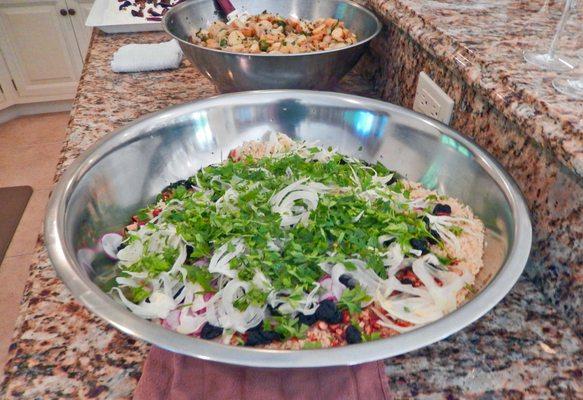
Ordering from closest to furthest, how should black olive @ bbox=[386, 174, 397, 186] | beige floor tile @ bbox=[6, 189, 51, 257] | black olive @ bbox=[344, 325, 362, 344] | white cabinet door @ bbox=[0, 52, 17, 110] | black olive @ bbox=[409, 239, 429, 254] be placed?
black olive @ bbox=[344, 325, 362, 344], black olive @ bbox=[409, 239, 429, 254], black olive @ bbox=[386, 174, 397, 186], beige floor tile @ bbox=[6, 189, 51, 257], white cabinet door @ bbox=[0, 52, 17, 110]

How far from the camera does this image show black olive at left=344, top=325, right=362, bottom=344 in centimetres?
57

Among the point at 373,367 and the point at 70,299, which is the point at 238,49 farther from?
the point at 373,367

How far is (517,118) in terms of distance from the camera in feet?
2.25

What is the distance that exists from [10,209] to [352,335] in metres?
2.51

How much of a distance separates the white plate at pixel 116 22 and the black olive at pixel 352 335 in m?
1.42

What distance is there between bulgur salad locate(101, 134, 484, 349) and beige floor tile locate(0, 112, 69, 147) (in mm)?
2709

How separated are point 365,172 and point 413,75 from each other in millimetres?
344

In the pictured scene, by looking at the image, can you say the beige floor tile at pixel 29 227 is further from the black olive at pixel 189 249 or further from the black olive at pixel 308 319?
the black olive at pixel 308 319

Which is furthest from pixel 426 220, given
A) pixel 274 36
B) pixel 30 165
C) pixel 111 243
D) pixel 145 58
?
pixel 30 165

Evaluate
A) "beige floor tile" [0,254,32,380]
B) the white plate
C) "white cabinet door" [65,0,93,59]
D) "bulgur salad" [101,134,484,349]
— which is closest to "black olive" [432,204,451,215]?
"bulgur salad" [101,134,484,349]

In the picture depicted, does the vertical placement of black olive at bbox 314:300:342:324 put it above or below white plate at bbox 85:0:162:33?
above

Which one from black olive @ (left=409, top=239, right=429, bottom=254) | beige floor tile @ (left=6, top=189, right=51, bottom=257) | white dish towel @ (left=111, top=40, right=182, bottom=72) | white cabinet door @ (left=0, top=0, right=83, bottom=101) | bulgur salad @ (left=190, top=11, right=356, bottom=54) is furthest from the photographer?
white cabinet door @ (left=0, top=0, right=83, bottom=101)

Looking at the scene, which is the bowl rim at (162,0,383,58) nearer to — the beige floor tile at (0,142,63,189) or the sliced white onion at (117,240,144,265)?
the sliced white onion at (117,240,144,265)

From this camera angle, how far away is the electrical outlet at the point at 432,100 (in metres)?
0.92
